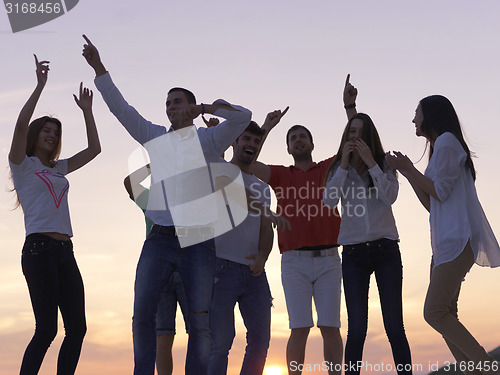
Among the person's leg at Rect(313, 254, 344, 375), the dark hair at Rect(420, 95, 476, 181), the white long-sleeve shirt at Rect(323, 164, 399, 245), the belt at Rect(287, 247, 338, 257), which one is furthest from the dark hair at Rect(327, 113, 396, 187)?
the person's leg at Rect(313, 254, 344, 375)

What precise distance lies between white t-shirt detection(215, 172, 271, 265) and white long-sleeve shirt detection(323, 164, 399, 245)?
818 mm

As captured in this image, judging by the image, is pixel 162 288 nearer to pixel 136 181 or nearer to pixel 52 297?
pixel 136 181

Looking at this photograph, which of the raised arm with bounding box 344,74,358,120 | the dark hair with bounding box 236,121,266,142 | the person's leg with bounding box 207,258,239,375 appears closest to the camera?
the person's leg with bounding box 207,258,239,375

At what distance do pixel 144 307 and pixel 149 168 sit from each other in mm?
1545

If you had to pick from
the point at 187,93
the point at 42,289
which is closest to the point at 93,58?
the point at 187,93

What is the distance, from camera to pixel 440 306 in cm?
607

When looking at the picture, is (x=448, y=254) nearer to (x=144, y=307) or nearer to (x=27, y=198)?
(x=144, y=307)

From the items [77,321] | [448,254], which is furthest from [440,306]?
[77,321]

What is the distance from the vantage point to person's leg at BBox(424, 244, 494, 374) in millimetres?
6051

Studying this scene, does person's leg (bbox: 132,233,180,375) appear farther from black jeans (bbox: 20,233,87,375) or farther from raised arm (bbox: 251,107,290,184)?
raised arm (bbox: 251,107,290,184)

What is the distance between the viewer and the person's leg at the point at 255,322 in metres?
6.93

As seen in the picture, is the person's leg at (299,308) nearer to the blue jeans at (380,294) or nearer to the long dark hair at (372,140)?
the blue jeans at (380,294)

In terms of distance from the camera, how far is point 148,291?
5.85 m

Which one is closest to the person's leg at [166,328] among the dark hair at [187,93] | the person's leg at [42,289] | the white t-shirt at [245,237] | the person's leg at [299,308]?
the white t-shirt at [245,237]
